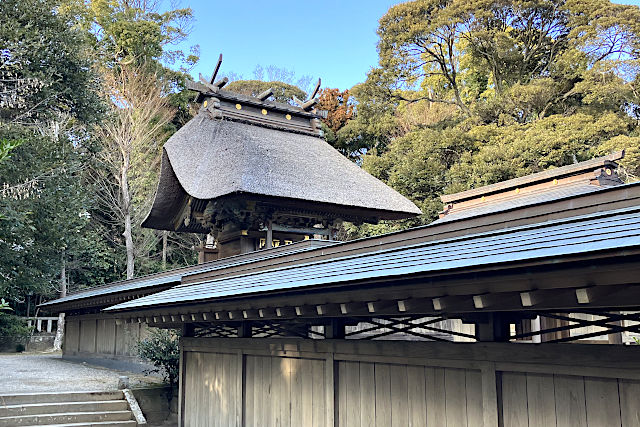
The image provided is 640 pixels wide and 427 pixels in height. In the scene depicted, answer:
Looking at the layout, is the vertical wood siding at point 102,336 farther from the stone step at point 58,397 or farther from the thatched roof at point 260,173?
the thatched roof at point 260,173

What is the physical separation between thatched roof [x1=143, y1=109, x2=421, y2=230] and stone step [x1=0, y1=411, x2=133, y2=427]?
4.63 m

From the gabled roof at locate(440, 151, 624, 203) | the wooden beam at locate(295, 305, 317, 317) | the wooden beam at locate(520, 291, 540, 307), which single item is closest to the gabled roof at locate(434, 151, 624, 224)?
the gabled roof at locate(440, 151, 624, 203)

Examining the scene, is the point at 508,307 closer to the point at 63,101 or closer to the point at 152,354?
the point at 152,354

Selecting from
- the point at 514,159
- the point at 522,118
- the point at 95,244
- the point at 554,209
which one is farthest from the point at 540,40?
the point at 554,209

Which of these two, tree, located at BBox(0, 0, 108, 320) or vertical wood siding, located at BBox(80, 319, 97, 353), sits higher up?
tree, located at BBox(0, 0, 108, 320)

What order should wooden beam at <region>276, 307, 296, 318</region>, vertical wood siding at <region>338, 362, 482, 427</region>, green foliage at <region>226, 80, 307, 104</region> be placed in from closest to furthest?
1. vertical wood siding at <region>338, 362, 482, 427</region>
2. wooden beam at <region>276, 307, 296, 318</region>
3. green foliage at <region>226, 80, 307, 104</region>

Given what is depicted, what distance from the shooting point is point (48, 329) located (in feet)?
72.5

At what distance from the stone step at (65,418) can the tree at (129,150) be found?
13.1 m

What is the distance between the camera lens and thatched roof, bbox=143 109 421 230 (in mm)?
12320

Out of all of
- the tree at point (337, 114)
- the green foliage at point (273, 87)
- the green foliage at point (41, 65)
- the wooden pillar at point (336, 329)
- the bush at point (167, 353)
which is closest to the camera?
the wooden pillar at point (336, 329)

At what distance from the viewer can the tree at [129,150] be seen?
22.6 meters

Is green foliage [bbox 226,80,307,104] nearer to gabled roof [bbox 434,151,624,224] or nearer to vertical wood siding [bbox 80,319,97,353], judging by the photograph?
vertical wood siding [bbox 80,319,97,353]

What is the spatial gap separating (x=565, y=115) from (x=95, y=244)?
20.3m

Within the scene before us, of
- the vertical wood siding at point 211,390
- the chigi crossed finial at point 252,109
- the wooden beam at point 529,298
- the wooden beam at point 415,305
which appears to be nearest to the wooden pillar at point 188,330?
the vertical wood siding at point 211,390
